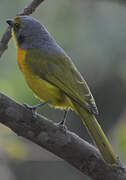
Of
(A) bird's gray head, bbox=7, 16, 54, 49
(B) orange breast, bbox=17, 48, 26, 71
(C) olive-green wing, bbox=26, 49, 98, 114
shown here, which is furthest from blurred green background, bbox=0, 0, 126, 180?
(C) olive-green wing, bbox=26, 49, 98, 114

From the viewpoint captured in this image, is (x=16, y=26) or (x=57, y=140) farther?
(x=16, y=26)

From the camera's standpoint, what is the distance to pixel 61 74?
503cm

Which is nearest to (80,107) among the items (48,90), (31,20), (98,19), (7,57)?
(48,90)

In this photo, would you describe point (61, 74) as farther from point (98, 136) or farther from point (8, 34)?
point (98, 136)

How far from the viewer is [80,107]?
14.8ft

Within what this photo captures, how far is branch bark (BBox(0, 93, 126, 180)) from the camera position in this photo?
4016 millimetres

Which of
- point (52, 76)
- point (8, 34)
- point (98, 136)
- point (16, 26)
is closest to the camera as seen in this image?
point (98, 136)

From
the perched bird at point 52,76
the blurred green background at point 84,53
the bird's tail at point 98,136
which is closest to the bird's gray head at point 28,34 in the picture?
the perched bird at point 52,76

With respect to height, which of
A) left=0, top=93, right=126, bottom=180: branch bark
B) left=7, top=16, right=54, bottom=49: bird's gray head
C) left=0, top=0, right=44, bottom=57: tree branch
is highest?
left=0, top=0, right=44, bottom=57: tree branch

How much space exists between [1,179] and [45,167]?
2.61m

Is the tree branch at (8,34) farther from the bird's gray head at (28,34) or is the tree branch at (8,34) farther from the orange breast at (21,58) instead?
the bird's gray head at (28,34)

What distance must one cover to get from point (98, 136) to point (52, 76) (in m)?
1.02

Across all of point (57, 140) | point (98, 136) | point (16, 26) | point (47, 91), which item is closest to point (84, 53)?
point (16, 26)

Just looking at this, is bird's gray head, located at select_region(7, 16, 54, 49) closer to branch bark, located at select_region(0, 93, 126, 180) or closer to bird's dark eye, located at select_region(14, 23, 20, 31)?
bird's dark eye, located at select_region(14, 23, 20, 31)
